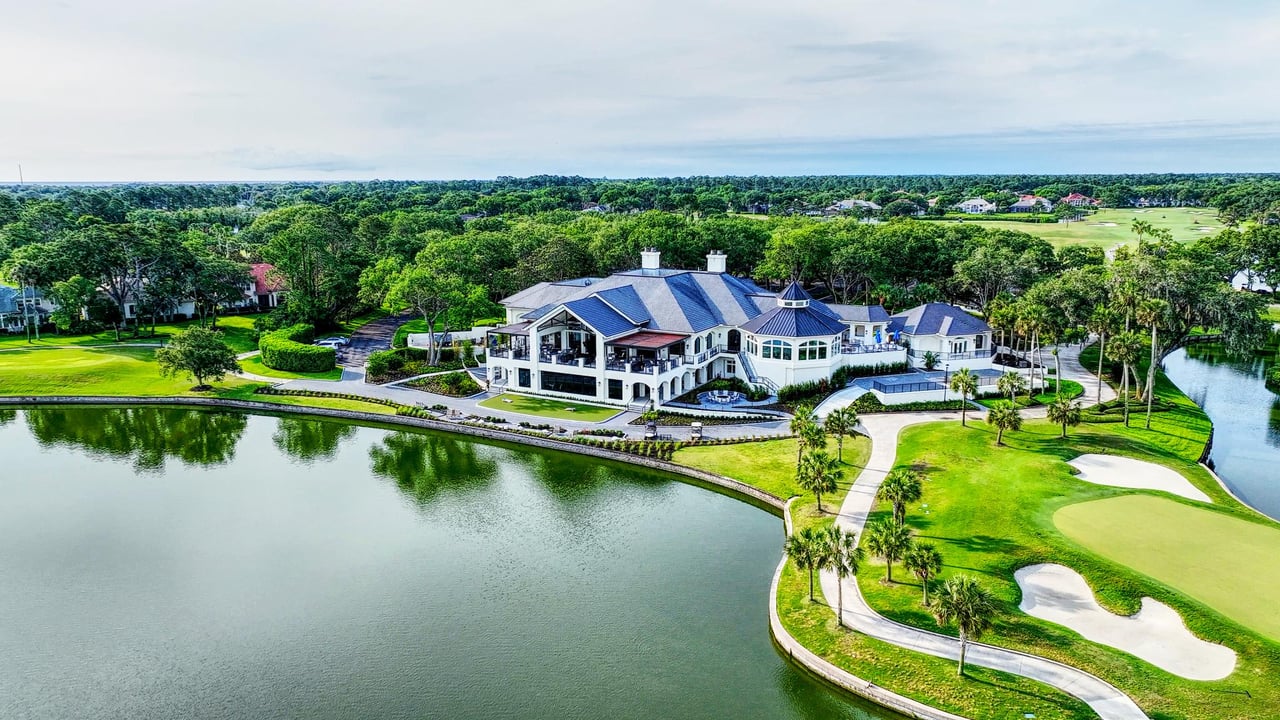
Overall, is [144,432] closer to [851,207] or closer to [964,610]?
[964,610]

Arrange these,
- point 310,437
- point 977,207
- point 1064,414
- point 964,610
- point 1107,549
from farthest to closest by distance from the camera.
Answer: point 977,207 < point 310,437 < point 1064,414 < point 1107,549 < point 964,610

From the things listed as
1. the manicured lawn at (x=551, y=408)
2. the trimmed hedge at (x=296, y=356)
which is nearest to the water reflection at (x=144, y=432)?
the trimmed hedge at (x=296, y=356)

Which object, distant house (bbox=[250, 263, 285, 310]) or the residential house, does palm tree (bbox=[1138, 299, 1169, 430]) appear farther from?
distant house (bbox=[250, 263, 285, 310])

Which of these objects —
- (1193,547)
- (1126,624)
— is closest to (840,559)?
(1126,624)

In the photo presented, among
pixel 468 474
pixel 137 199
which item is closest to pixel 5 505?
pixel 468 474

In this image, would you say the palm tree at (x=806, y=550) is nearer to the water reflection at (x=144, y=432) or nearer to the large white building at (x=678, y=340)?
the large white building at (x=678, y=340)

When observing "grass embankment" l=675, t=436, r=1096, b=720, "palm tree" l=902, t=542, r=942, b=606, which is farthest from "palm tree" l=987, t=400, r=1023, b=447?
"grass embankment" l=675, t=436, r=1096, b=720

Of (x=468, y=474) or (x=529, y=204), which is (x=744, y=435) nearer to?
(x=468, y=474)
